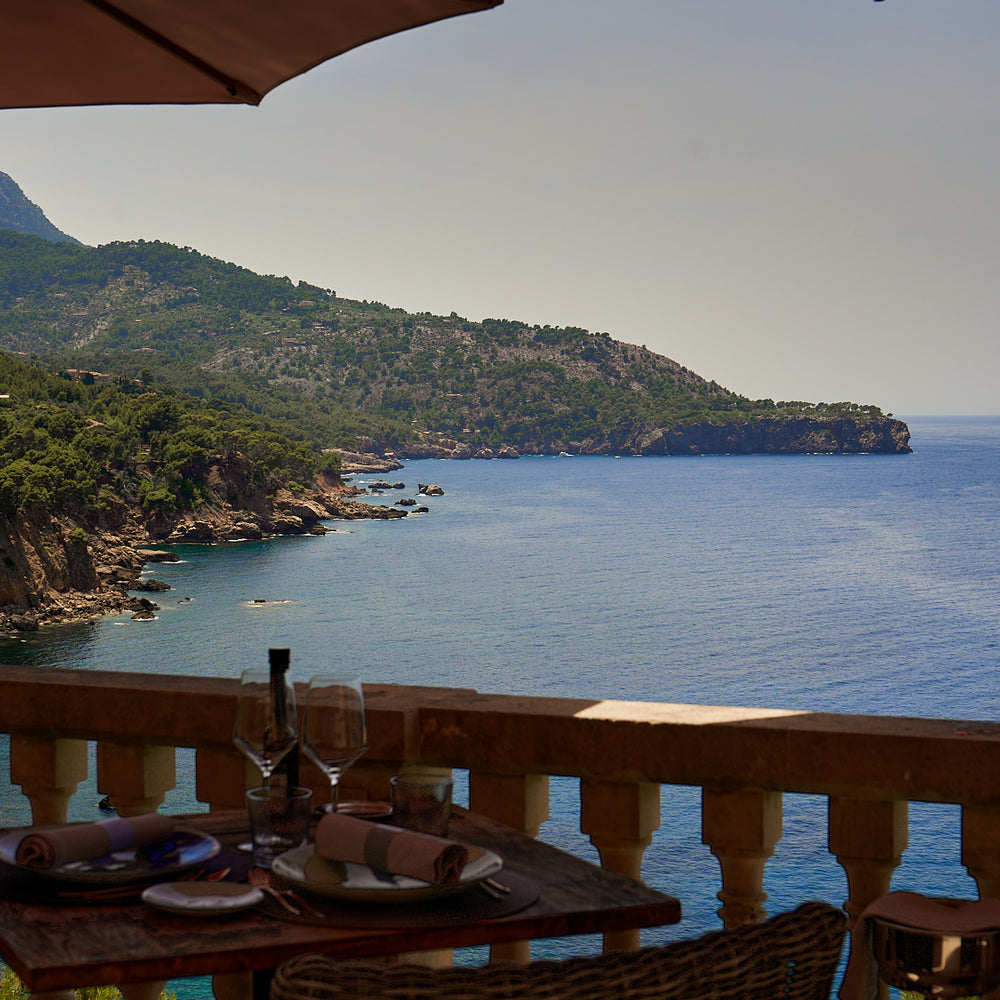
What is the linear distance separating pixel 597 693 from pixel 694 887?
1374cm

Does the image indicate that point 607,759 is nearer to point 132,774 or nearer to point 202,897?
point 202,897

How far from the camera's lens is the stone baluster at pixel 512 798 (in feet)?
7.37

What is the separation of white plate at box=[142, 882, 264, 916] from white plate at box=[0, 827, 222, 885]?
4 centimetres

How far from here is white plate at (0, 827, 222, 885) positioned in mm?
1577

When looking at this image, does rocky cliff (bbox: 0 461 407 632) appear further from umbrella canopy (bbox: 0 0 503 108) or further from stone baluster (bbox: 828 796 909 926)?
stone baluster (bbox: 828 796 909 926)

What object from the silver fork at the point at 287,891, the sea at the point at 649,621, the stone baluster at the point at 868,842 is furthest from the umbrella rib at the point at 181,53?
the sea at the point at 649,621

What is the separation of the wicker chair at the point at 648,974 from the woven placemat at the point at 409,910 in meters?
0.32

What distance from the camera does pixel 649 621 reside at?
48.9 meters

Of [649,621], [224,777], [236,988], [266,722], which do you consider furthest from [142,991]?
[649,621]

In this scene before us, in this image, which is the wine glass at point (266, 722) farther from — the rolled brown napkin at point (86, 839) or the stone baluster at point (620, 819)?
the stone baluster at point (620, 819)

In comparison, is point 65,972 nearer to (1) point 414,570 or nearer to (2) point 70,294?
(1) point 414,570

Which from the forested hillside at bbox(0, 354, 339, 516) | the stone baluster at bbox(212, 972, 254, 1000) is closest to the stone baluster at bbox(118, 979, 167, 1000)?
the stone baluster at bbox(212, 972, 254, 1000)

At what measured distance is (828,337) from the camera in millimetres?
117750

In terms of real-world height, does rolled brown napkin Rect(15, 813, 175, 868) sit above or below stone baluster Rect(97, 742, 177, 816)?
above
